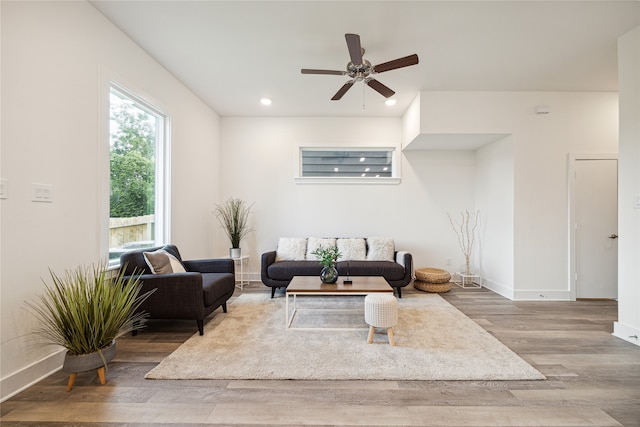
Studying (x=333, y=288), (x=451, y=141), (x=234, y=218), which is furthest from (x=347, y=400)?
(x=451, y=141)

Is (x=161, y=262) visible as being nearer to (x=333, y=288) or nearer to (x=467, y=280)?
(x=333, y=288)

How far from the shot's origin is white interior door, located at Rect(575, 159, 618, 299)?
378 cm

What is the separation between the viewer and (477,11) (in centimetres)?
232

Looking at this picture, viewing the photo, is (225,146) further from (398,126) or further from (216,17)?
(398,126)

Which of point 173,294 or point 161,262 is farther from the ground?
point 161,262

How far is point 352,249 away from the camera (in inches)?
173

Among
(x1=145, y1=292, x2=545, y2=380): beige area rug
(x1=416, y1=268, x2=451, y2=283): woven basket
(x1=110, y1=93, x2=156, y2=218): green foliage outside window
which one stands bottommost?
(x1=145, y1=292, x2=545, y2=380): beige area rug

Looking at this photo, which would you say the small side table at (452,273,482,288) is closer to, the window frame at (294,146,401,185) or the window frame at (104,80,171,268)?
the window frame at (294,146,401,185)

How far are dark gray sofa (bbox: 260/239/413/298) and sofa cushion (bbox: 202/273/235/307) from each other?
69 cm

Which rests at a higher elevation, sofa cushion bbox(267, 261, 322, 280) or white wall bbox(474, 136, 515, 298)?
white wall bbox(474, 136, 515, 298)

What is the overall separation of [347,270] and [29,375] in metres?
3.13

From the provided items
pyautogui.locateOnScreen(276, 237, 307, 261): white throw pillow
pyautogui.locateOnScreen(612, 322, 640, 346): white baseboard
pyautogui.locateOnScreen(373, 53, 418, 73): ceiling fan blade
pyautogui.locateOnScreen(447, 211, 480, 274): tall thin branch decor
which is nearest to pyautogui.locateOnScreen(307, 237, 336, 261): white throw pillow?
pyautogui.locateOnScreen(276, 237, 307, 261): white throw pillow

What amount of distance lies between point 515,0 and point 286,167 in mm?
3656

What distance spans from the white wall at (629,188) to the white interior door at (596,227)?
1.31m
